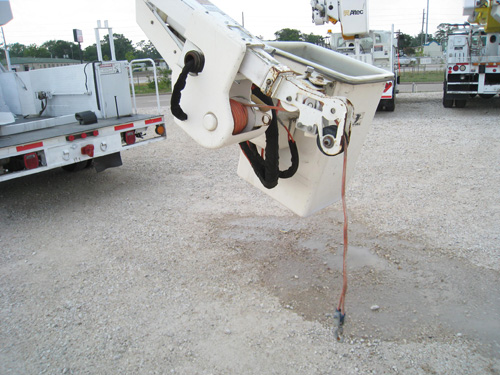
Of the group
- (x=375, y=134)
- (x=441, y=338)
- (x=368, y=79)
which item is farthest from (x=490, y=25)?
(x=441, y=338)

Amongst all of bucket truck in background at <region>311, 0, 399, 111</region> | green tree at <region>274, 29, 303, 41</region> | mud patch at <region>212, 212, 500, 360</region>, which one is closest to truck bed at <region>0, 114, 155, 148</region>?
mud patch at <region>212, 212, 500, 360</region>

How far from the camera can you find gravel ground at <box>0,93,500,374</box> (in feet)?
8.59

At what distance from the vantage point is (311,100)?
7.80 ft

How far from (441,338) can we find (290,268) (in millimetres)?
1214

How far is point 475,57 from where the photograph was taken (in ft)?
34.2

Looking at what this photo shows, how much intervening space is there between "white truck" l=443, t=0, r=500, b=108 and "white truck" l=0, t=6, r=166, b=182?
7.79 m

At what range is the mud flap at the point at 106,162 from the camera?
214 inches

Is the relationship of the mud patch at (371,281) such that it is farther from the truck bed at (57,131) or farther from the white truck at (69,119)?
the truck bed at (57,131)

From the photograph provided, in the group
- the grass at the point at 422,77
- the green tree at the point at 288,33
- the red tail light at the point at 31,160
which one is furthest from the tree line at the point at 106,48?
the red tail light at the point at 31,160

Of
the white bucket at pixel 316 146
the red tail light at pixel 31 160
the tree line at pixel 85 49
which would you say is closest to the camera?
the white bucket at pixel 316 146

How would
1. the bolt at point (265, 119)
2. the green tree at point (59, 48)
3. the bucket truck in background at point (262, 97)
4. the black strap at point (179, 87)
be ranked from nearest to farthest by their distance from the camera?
the bucket truck in background at point (262, 97), the black strap at point (179, 87), the bolt at point (265, 119), the green tree at point (59, 48)

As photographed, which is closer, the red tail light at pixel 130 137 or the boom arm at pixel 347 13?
the red tail light at pixel 130 137

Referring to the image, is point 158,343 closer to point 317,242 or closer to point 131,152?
point 317,242

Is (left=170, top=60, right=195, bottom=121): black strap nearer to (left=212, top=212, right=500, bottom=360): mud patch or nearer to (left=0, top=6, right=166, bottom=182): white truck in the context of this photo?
(left=212, top=212, right=500, bottom=360): mud patch
